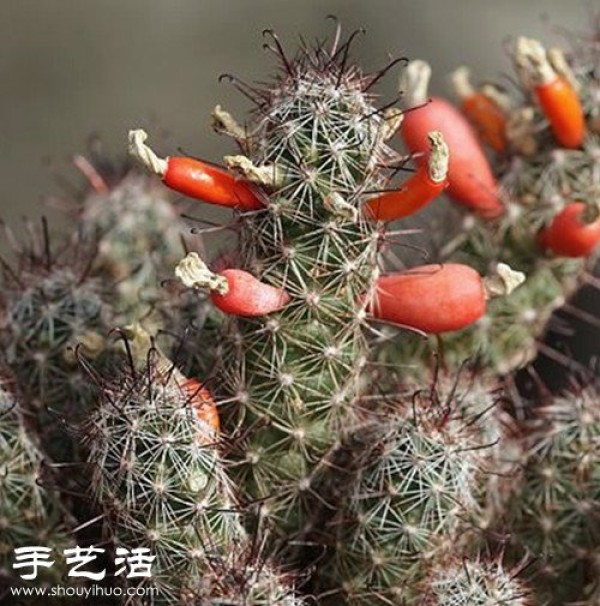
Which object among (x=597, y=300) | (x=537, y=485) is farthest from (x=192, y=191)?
(x=597, y=300)

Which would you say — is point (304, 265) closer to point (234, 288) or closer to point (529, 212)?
point (234, 288)

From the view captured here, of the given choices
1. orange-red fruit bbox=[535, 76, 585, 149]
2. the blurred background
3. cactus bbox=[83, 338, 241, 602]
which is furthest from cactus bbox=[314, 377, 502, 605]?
the blurred background

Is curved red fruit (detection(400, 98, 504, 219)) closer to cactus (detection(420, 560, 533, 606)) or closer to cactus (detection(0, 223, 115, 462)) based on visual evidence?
cactus (detection(0, 223, 115, 462))

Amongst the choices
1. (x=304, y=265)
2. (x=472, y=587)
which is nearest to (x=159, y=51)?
(x=304, y=265)

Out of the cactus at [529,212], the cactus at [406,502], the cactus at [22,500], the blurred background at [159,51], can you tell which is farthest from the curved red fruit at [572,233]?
the blurred background at [159,51]

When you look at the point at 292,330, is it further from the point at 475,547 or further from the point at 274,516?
the point at 475,547

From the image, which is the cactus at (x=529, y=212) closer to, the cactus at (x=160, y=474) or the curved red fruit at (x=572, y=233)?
the curved red fruit at (x=572, y=233)
